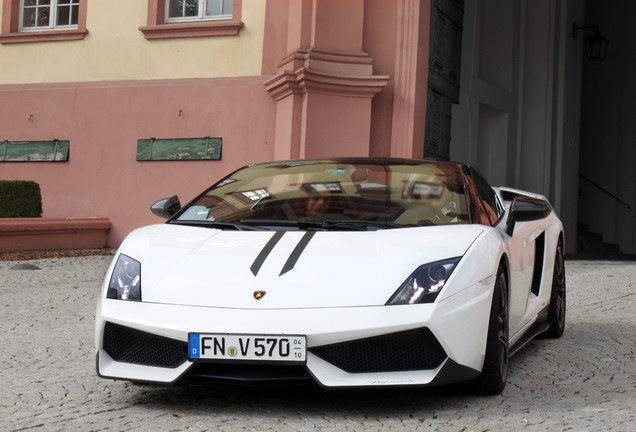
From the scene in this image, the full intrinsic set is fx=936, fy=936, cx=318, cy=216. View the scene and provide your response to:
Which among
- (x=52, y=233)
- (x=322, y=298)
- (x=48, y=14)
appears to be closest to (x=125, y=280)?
(x=322, y=298)

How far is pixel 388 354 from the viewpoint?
3697 mm

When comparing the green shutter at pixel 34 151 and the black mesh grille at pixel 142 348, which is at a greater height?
the green shutter at pixel 34 151

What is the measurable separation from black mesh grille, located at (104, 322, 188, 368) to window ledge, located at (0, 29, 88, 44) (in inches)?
449

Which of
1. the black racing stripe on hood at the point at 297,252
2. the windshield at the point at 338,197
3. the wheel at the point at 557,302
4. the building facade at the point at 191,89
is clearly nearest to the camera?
the black racing stripe on hood at the point at 297,252

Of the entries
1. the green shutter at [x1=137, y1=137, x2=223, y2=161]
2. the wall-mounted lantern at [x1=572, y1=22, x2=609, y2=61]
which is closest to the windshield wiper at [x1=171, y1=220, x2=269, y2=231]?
the green shutter at [x1=137, y1=137, x2=223, y2=161]

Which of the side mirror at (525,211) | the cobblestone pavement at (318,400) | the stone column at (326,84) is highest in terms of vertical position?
the stone column at (326,84)

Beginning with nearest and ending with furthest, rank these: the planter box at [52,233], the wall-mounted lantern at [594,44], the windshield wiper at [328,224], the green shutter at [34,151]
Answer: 1. the windshield wiper at [328,224]
2. the planter box at [52,233]
3. the green shutter at [34,151]
4. the wall-mounted lantern at [594,44]

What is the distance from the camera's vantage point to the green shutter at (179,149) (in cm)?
1347

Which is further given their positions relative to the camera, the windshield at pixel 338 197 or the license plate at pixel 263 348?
the windshield at pixel 338 197

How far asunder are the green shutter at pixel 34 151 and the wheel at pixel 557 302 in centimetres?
986

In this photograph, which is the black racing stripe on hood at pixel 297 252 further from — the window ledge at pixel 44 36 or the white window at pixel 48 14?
the white window at pixel 48 14

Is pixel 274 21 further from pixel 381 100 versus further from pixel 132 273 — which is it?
pixel 132 273

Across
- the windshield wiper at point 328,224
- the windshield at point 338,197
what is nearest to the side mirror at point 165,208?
the windshield at point 338,197

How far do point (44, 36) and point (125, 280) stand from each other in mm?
11769
